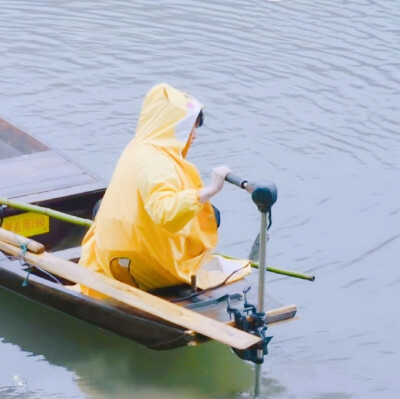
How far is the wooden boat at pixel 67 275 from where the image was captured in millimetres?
6215

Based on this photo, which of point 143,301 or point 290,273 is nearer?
point 143,301

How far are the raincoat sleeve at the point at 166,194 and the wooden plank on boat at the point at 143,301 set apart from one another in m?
0.40

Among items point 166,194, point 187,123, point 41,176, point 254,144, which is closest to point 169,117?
point 187,123

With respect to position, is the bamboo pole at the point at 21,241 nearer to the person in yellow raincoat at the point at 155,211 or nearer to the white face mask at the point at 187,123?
the person in yellow raincoat at the point at 155,211

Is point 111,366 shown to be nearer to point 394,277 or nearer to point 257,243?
point 257,243

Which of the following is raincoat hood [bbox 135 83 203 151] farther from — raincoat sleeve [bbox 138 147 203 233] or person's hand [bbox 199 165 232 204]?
person's hand [bbox 199 165 232 204]

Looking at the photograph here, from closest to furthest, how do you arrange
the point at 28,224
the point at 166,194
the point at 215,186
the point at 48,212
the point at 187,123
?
1. the point at 215,186
2. the point at 166,194
3. the point at 187,123
4. the point at 48,212
5. the point at 28,224

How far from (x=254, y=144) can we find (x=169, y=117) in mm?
3499

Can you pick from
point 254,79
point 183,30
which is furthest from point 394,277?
point 183,30

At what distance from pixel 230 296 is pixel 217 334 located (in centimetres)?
62

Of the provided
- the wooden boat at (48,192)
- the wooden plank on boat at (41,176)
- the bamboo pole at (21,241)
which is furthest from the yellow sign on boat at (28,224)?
the bamboo pole at (21,241)

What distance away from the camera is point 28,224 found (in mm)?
7605

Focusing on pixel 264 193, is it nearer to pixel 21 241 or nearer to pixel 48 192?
pixel 21 241

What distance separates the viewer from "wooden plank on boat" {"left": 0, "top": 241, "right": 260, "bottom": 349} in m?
5.79
